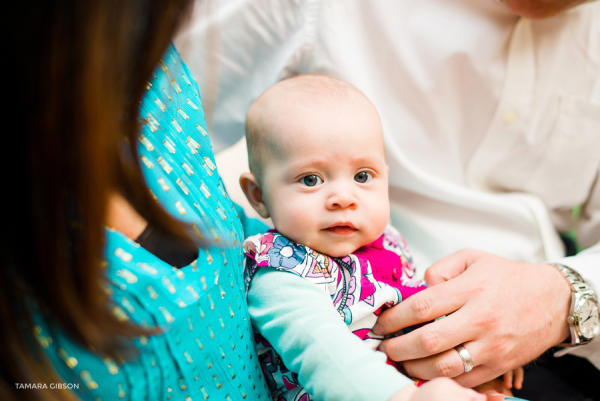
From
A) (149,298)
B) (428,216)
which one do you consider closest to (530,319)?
(428,216)

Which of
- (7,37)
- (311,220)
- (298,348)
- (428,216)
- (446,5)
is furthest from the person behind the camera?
(428,216)

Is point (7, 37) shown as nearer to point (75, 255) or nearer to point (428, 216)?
point (75, 255)

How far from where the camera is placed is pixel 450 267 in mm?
909

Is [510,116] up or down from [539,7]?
down

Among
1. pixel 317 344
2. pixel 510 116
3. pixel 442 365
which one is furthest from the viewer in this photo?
pixel 510 116

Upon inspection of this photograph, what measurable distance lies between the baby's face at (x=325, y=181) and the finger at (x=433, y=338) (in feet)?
0.62

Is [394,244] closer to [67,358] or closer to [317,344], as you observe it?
[317,344]

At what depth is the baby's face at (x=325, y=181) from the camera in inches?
30.3

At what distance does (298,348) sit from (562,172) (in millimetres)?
847

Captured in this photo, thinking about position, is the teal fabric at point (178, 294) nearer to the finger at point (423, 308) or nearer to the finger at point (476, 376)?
the finger at point (423, 308)

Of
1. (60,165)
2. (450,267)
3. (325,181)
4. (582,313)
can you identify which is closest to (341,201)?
(325,181)

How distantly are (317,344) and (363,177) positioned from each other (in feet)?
1.17

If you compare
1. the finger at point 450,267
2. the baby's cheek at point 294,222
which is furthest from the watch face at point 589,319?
the baby's cheek at point 294,222

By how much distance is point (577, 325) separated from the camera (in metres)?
0.86
